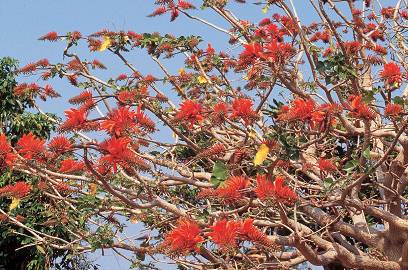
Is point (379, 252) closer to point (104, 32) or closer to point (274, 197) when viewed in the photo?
point (274, 197)

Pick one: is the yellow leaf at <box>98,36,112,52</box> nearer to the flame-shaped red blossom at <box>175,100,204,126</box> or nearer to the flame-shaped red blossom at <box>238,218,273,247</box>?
the flame-shaped red blossom at <box>175,100,204,126</box>

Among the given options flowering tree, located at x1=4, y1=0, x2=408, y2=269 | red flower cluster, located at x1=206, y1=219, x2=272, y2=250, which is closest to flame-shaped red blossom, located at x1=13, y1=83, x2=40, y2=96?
flowering tree, located at x1=4, y1=0, x2=408, y2=269

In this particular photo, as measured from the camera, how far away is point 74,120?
375 centimetres

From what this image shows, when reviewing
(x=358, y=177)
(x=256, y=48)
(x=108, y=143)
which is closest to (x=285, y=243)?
(x=358, y=177)

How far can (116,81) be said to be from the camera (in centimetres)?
616

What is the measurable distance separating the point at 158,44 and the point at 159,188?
5.58 ft

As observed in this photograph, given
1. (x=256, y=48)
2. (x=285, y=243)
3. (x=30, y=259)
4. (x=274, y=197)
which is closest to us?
(x=274, y=197)

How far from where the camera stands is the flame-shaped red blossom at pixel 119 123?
3738 millimetres

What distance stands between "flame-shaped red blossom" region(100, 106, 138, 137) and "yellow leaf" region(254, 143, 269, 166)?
75 cm

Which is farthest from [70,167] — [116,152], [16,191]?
[116,152]

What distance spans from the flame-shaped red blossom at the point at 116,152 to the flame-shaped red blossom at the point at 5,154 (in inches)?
34.9

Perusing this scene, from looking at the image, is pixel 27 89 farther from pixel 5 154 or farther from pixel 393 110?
pixel 393 110

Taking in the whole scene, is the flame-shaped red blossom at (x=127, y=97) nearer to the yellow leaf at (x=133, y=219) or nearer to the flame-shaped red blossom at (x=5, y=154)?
the flame-shaped red blossom at (x=5, y=154)

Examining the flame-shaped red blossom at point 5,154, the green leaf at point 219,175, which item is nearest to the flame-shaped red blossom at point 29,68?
the flame-shaped red blossom at point 5,154
